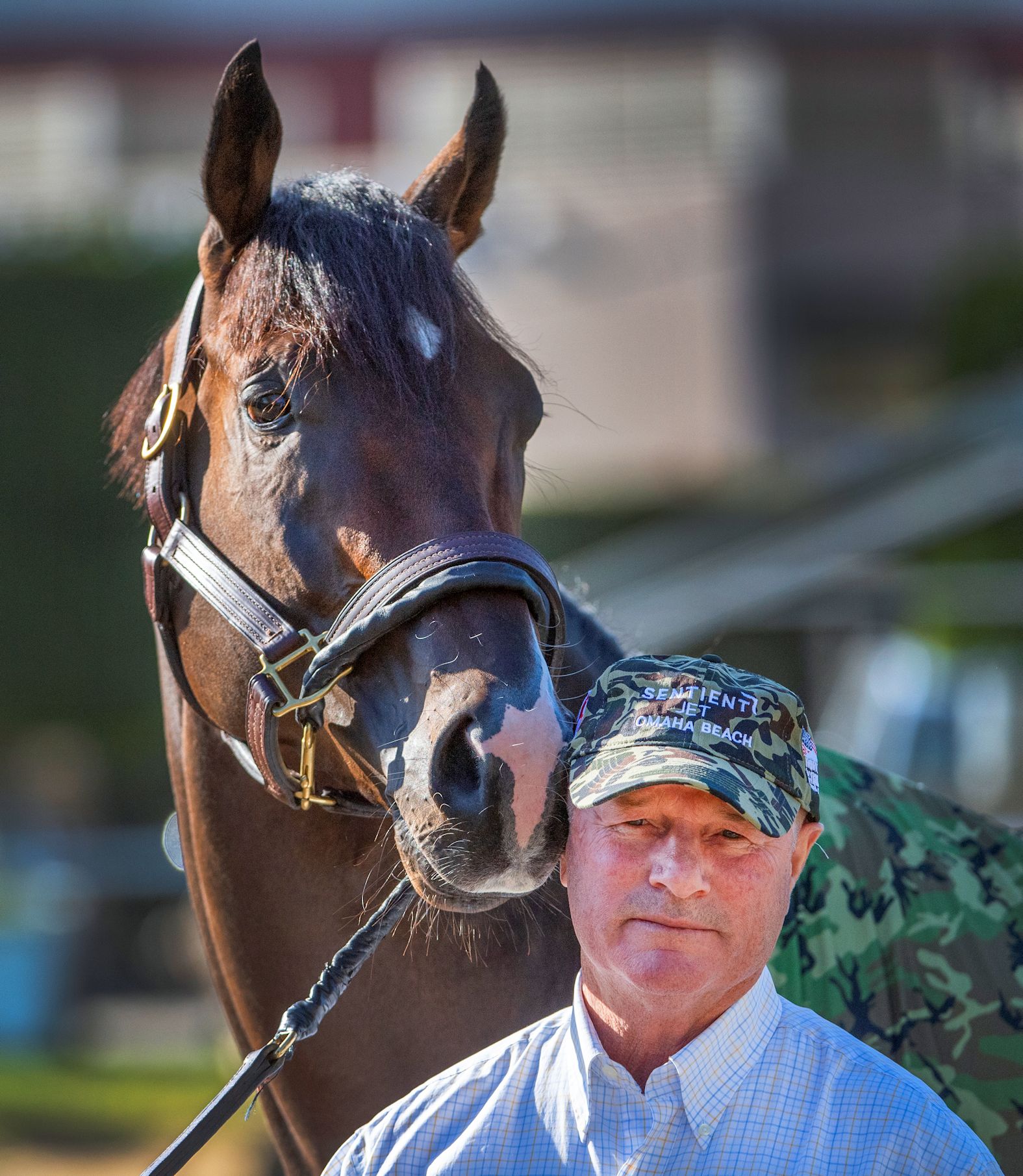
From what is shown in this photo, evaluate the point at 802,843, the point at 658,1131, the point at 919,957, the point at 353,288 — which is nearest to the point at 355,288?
the point at 353,288

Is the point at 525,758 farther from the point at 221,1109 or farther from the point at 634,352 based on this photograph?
the point at 634,352

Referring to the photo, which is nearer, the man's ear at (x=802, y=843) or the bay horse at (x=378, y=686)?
the man's ear at (x=802, y=843)

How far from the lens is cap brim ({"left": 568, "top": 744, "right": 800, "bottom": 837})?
147 centimetres

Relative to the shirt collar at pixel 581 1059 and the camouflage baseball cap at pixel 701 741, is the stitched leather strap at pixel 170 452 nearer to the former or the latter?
the camouflage baseball cap at pixel 701 741

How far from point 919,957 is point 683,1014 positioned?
2.55 ft

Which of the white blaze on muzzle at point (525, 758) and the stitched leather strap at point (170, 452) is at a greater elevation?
the stitched leather strap at point (170, 452)

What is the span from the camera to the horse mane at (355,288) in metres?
2.01

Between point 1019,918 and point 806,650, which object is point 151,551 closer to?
point 1019,918

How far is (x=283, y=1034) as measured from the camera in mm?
1871

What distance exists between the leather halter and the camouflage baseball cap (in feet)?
1.02

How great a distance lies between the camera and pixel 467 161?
2.40 meters

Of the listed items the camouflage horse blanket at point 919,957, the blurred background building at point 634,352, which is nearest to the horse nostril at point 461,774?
the camouflage horse blanket at point 919,957

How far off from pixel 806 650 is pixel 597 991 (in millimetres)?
13169

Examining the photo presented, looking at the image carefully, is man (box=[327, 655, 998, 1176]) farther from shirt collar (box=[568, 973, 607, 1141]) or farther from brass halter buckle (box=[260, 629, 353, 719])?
brass halter buckle (box=[260, 629, 353, 719])
